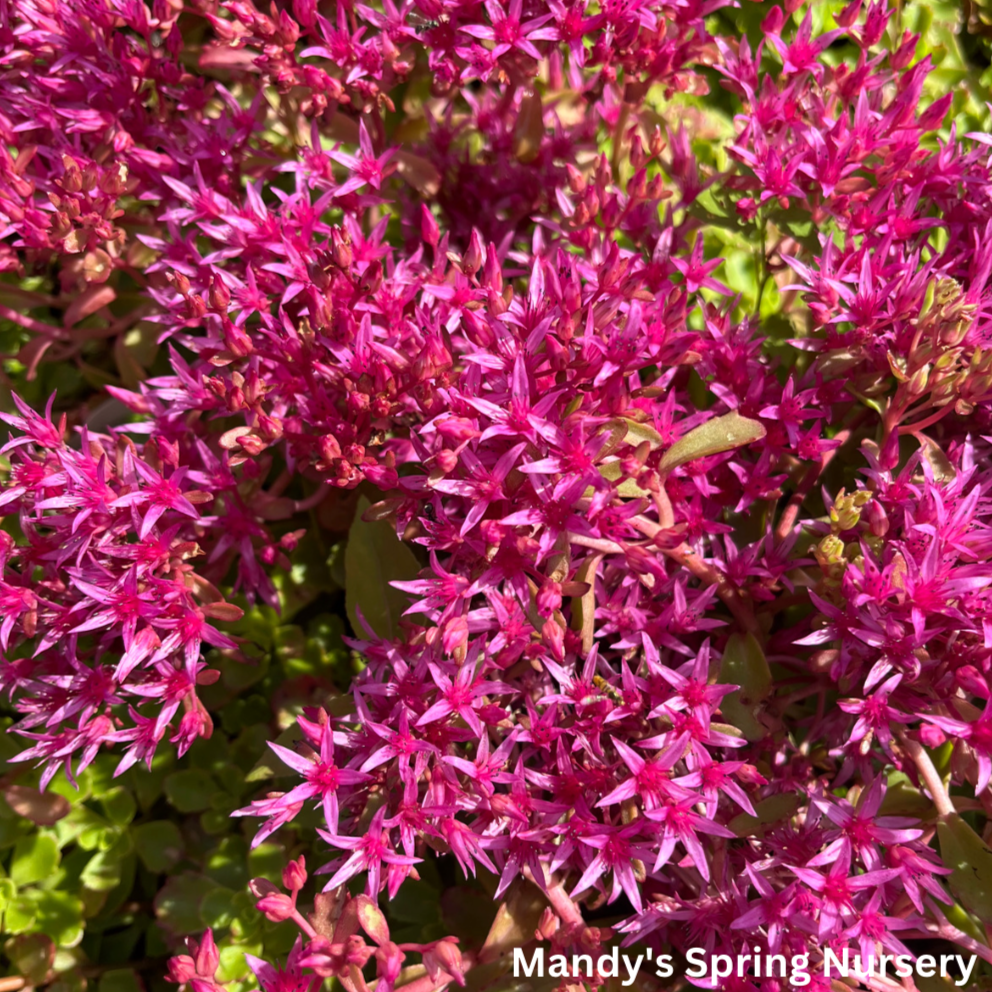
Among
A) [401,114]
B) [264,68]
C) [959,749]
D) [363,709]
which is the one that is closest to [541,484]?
[363,709]

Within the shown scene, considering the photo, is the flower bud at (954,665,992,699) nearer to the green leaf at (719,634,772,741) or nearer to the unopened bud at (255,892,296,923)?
the green leaf at (719,634,772,741)

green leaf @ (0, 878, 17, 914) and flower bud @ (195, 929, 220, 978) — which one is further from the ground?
flower bud @ (195, 929, 220, 978)

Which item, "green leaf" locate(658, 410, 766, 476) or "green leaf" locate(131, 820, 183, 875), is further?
"green leaf" locate(131, 820, 183, 875)

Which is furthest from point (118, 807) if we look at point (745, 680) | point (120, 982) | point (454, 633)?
point (745, 680)

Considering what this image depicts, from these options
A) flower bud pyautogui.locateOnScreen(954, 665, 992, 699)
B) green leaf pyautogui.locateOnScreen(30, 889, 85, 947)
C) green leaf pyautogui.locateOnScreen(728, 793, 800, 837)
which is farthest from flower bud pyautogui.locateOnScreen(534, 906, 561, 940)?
green leaf pyautogui.locateOnScreen(30, 889, 85, 947)

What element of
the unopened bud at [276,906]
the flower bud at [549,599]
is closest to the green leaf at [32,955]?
the unopened bud at [276,906]

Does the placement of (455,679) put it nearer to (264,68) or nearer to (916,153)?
(264,68)

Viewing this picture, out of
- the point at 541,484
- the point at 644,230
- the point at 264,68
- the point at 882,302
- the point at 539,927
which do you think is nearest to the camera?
the point at 541,484
